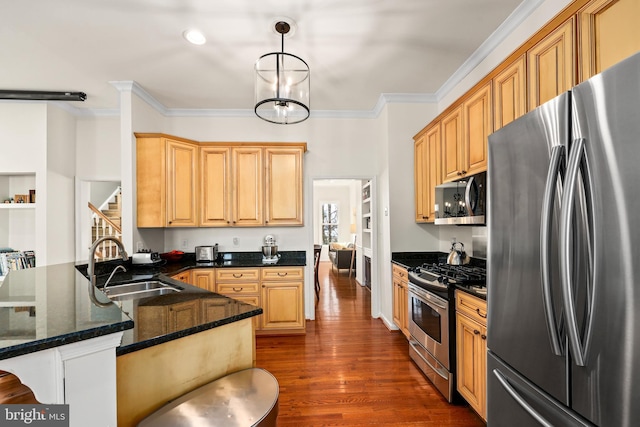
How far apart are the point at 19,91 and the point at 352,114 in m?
4.04

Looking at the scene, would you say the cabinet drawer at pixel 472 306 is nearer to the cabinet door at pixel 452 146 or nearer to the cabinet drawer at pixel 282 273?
the cabinet door at pixel 452 146

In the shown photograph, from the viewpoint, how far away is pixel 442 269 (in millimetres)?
2768

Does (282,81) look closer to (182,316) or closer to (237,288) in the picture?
(182,316)

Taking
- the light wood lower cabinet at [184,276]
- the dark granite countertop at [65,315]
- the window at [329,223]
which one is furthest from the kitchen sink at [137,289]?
the window at [329,223]

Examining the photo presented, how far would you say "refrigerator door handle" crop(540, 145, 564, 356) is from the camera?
3.47 feet

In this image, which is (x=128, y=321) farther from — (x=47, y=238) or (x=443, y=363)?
(x=47, y=238)

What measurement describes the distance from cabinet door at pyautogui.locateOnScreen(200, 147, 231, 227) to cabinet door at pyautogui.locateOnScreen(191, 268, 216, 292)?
0.61 meters

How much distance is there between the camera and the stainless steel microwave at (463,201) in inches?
90.1

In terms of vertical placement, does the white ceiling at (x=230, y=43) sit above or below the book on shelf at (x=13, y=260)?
above

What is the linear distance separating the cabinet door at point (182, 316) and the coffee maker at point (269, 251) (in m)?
2.33

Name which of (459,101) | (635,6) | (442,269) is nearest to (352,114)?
(459,101)

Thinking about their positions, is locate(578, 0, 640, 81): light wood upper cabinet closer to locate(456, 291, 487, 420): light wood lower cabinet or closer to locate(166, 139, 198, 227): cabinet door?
locate(456, 291, 487, 420): light wood lower cabinet

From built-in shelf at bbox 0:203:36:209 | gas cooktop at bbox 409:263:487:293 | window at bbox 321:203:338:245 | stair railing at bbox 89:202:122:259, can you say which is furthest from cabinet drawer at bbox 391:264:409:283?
window at bbox 321:203:338:245

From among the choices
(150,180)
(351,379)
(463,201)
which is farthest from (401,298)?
(150,180)
